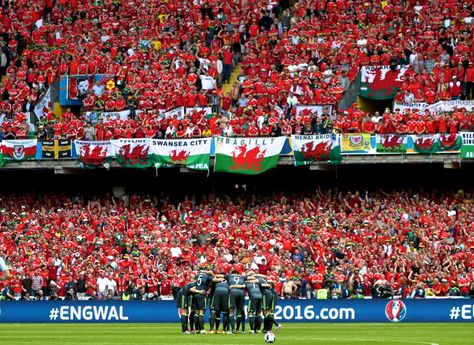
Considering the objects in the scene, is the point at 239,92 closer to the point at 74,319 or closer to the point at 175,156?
the point at 175,156

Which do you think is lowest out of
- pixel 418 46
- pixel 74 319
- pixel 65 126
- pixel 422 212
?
pixel 74 319

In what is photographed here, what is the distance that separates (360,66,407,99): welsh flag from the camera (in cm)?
4690

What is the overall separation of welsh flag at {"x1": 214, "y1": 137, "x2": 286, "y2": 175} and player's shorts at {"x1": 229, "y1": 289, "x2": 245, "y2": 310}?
49.8 feet

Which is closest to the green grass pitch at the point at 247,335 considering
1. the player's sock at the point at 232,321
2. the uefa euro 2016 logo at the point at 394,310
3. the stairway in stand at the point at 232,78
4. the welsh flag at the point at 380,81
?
the player's sock at the point at 232,321

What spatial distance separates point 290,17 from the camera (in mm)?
51625

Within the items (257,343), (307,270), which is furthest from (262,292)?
(307,270)

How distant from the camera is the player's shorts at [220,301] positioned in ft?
100

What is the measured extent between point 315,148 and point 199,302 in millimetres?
14625

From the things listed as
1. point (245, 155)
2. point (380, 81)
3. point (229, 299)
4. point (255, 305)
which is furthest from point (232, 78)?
point (255, 305)

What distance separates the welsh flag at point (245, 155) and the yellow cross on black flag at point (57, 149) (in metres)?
6.13

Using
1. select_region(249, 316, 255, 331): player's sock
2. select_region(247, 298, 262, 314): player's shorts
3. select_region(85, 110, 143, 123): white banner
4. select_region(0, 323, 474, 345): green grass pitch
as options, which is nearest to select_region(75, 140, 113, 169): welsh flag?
select_region(85, 110, 143, 123): white banner

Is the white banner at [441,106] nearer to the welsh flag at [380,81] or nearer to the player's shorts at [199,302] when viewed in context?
the welsh flag at [380,81]

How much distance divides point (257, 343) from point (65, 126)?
2401 centimetres

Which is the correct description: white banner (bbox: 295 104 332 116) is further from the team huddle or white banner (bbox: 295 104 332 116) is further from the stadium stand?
the team huddle
